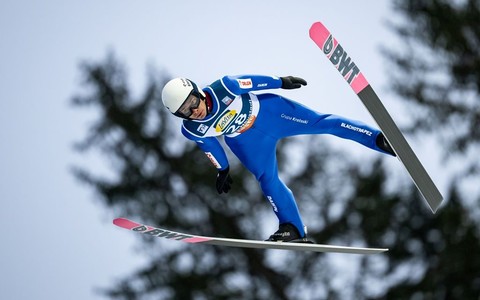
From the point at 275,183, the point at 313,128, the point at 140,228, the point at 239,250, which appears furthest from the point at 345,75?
the point at 239,250

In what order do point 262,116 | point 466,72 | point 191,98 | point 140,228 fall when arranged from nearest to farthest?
point 191,98, point 262,116, point 140,228, point 466,72

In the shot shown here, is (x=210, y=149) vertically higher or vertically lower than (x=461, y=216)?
higher

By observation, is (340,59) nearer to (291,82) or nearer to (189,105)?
(291,82)

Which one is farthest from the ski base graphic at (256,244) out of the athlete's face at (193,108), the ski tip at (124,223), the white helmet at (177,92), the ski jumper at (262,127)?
the white helmet at (177,92)

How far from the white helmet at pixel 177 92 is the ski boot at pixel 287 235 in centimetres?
144

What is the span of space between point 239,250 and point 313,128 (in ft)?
44.3

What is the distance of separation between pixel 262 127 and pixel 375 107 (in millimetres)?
954

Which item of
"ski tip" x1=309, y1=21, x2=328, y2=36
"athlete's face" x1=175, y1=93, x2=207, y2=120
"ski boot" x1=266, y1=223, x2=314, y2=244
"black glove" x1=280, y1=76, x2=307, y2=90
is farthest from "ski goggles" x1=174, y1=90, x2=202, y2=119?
"ski boot" x1=266, y1=223, x2=314, y2=244

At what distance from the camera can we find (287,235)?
7590 mm

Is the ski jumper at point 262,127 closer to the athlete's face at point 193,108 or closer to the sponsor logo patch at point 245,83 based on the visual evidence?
the sponsor logo patch at point 245,83

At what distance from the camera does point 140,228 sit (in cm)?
814

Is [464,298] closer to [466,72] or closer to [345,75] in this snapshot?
[466,72]

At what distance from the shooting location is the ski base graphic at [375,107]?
701 centimetres

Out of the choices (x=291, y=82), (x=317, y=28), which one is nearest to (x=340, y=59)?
(x=317, y=28)
